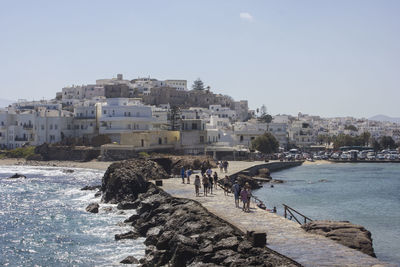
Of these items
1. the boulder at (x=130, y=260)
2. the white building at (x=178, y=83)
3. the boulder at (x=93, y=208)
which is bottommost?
the boulder at (x=130, y=260)

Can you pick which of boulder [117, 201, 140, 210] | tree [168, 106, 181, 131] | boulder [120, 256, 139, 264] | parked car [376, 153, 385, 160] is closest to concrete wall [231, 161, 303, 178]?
tree [168, 106, 181, 131]

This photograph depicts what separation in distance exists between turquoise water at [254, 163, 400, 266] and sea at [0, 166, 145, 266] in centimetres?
1117

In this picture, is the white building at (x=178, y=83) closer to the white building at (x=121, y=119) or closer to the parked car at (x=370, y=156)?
the parked car at (x=370, y=156)

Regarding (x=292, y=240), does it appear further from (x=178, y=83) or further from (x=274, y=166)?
(x=178, y=83)

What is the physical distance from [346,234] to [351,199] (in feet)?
84.0

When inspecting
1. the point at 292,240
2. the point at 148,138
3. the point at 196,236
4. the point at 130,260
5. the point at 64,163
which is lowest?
the point at 130,260

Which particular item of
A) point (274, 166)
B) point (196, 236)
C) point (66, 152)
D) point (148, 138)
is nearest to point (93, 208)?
point (196, 236)

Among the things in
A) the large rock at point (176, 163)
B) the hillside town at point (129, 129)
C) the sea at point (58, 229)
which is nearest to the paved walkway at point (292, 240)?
the sea at point (58, 229)

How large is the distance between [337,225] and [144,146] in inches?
1996

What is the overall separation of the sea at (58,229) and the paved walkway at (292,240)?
4250 mm

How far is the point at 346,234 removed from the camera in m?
19.6

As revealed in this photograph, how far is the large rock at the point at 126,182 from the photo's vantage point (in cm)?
3759

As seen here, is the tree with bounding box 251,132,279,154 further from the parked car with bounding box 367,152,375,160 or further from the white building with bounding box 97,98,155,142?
the parked car with bounding box 367,152,375,160

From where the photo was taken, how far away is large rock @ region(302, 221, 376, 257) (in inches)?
728
